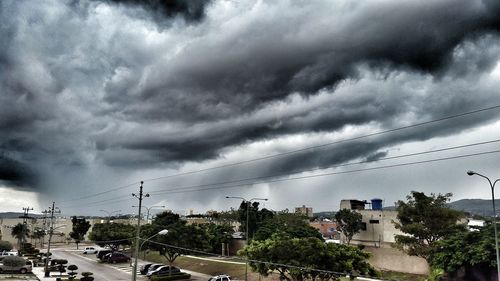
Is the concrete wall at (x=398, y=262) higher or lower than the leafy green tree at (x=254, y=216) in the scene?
lower

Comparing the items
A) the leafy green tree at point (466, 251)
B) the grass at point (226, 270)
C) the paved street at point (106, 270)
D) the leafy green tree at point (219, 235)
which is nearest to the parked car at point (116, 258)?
the paved street at point (106, 270)

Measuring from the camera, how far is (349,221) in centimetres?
8544

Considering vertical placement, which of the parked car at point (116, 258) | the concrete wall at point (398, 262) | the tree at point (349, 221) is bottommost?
the parked car at point (116, 258)

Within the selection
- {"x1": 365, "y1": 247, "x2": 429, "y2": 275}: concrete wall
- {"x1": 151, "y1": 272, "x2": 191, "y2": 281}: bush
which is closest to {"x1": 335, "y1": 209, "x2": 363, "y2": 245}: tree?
{"x1": 365, "y1": 247, "x2": 429, "y2": 275}: concrete wall

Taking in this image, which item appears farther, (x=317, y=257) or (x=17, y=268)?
(x=17, y=268)

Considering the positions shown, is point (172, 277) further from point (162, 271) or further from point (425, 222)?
point (425, 222)

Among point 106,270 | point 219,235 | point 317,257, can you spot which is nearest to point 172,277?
point 106,270

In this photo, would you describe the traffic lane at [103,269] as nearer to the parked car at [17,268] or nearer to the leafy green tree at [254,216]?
the parked car at [17,268]

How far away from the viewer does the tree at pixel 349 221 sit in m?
85.4

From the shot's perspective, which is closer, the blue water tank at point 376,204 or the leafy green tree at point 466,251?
the leafy green tree at point 466,251

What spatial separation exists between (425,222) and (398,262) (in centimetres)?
838

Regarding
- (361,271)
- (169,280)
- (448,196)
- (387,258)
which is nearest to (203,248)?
(169,280)

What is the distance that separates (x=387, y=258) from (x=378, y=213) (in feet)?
77.3

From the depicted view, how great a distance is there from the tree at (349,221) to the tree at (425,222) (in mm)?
28097
